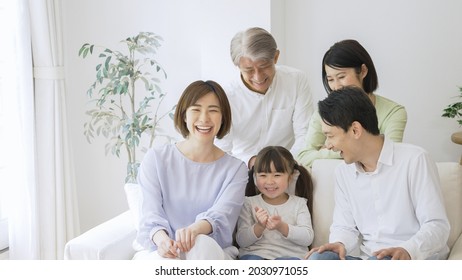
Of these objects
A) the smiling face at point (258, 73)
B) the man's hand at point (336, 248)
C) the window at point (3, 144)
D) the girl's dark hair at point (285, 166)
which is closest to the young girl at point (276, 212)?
the girl's dark hair at point (285, 166)

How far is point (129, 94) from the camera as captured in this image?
3.09m

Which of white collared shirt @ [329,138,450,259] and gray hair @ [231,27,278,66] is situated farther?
gray hair @ [231,27,278,66]

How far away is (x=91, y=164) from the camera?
3.61 m

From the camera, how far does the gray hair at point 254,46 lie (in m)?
2.27

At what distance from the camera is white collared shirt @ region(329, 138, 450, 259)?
5.72 feet

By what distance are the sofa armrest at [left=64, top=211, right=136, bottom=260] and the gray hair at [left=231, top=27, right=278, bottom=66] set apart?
2.46 feet

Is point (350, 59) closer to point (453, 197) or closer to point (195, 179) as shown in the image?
point (453, 197)

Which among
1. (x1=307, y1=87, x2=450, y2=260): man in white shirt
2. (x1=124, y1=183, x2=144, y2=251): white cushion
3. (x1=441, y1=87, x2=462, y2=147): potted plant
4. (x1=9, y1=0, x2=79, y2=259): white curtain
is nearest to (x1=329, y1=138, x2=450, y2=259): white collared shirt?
(x1=307, y1=87, x2=450, y2=260): man in white shirt

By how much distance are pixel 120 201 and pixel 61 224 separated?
74 centimetres

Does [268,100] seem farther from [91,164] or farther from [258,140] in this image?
[91,164]

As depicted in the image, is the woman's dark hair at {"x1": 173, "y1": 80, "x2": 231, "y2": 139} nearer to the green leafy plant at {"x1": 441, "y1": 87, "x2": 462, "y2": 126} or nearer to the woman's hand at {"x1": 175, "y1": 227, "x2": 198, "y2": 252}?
the woman's hand at {"x1": 175, "y1": 227, "x2": 198, "y2": 252}

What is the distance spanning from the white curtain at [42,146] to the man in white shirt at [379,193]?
1.51 meters

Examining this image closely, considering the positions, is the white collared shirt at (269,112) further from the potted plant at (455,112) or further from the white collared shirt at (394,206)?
the potted plant at (455,112)
